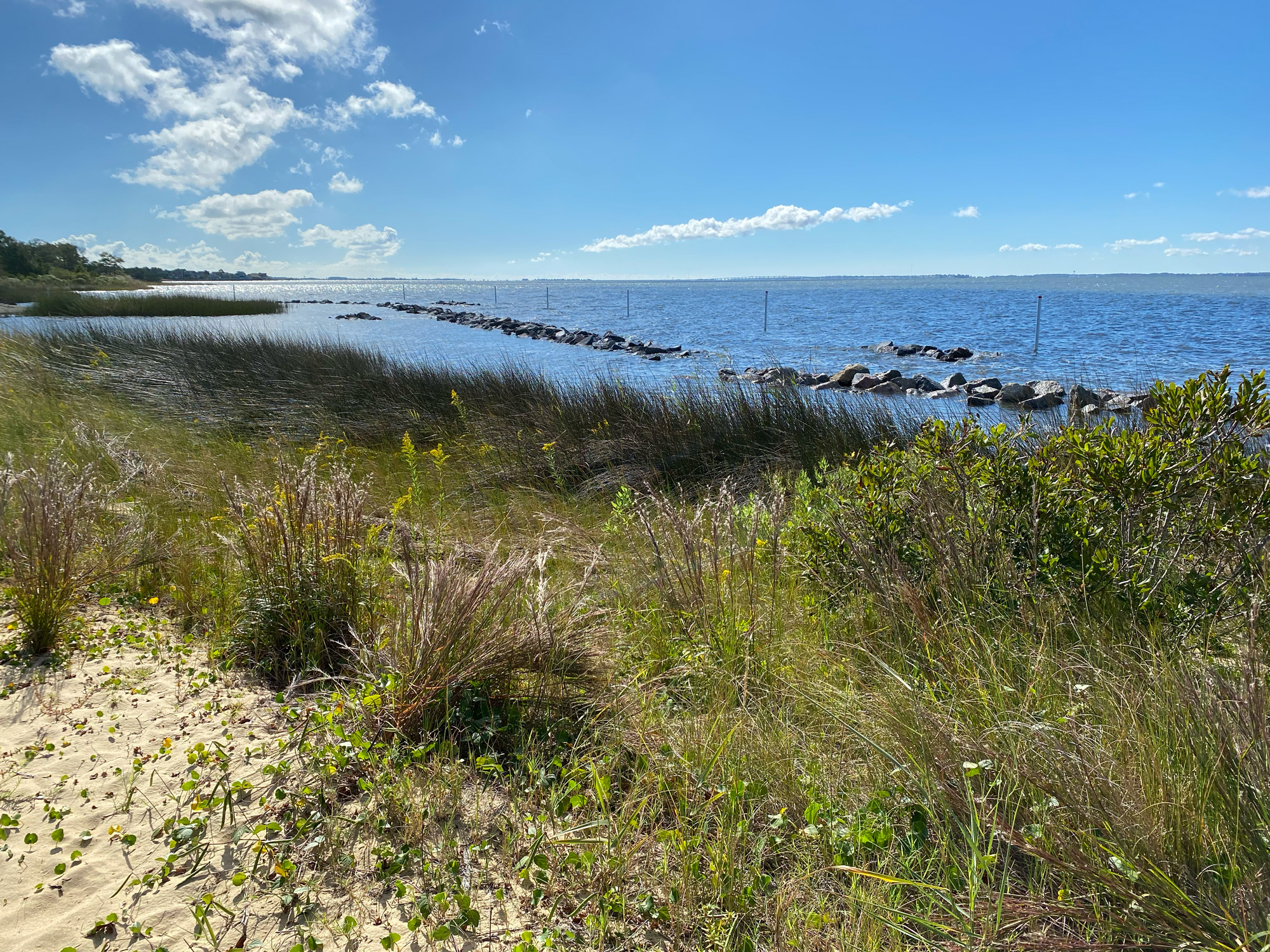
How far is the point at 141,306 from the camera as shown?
1398 inches

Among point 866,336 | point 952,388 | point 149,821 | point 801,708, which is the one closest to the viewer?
point 149,821

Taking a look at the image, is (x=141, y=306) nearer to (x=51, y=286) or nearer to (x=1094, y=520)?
(x=51, y=286)

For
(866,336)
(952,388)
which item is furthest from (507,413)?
(866,336)

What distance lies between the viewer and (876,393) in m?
18.8

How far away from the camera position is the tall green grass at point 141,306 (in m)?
30.9

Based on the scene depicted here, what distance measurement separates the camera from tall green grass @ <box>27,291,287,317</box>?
30.9m

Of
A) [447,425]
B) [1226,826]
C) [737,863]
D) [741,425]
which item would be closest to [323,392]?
[447,425]

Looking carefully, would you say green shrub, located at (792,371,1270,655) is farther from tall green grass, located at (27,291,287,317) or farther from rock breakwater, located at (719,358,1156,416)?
tall green grass, located at (27,291,287,317)

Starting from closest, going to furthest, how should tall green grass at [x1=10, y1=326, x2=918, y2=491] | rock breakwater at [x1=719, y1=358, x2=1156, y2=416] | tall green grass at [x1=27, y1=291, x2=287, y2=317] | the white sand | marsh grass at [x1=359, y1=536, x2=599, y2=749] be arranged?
the white sand
marsh grass at [x1=359, y1=536, x2=599, y2=749]
tall green grass at [x1=10, y1=326, x2=918, y2=491]
rock breakwater at [x1=719, y1=358, x2=1156, y2=416]
tall green grass at [x1=27, y1=291, x2=287, y2=317]

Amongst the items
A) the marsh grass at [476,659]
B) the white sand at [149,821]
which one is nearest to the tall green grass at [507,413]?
the marsh grass at [476,659]

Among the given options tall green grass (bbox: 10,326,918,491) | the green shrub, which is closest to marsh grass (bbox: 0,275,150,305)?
tall green grass (bbox: 10,326,918,491)

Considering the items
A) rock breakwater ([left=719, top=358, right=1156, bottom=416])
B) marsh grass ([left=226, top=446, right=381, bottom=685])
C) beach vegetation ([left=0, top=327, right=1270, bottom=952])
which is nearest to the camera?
beach vegetation ([left=0, top=327, right=1270, bottom=952])

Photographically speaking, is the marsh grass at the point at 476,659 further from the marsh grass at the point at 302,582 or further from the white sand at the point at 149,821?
the marsh grass at the point at 302,582

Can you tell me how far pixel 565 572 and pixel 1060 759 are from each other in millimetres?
3220
